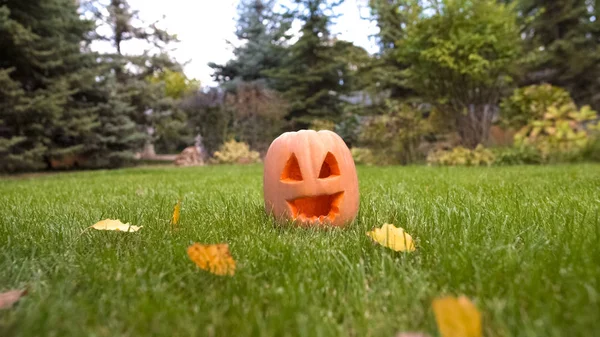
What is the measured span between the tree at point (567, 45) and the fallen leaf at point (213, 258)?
513 inches

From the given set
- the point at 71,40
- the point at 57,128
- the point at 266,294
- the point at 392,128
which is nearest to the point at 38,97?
the point at 57,128

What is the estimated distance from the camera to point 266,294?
3.68 feet

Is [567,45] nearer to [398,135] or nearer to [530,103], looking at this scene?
[530,103]

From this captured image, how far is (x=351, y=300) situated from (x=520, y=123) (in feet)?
34.3

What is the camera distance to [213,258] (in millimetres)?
1209

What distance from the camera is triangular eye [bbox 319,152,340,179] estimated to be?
208 centimetres

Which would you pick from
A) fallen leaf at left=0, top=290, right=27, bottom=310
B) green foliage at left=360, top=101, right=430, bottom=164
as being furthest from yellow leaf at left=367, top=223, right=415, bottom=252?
green foliage at left=360, top=101, right=430, bottom=164

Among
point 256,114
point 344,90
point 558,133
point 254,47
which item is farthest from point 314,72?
point 558,133

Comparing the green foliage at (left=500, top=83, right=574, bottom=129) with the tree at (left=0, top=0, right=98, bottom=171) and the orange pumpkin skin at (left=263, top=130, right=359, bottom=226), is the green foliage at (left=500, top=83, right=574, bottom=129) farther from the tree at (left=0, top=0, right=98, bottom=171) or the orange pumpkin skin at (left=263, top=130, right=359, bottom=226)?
the tree at (left=0, top=0, right=98, bottom=171)

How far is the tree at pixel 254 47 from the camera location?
1844 centimetres

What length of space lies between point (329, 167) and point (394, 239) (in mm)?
766

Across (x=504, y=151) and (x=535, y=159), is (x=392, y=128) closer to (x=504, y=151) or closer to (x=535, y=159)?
(x=504, y=151)

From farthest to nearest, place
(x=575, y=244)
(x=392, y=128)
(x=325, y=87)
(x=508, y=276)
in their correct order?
(x=325, y=87) → (x=392, y=128) → (x=575, y=244) → (x=508, y=276)

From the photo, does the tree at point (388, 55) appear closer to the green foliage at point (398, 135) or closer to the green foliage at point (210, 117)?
the green foliage at point (398, 135)
